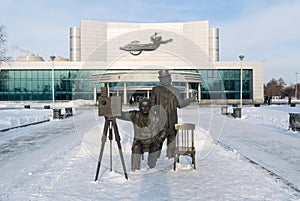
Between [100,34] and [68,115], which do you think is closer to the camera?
[68,115]

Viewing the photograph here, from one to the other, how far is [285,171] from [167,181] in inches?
118

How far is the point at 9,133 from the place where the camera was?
13.9 m

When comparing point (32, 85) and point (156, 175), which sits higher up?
point (32, 85)

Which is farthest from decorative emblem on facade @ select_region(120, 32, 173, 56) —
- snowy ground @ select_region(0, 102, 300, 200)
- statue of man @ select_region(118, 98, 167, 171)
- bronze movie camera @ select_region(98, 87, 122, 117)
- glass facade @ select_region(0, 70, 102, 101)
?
glass facade @ select_region(0, 70, 102, 101)

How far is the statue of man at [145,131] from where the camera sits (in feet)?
20.8

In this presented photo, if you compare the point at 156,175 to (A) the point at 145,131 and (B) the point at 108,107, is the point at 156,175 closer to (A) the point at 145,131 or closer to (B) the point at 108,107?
(A) the point at 145,131

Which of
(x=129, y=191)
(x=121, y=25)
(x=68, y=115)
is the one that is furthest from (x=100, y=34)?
(x=129, y=191)

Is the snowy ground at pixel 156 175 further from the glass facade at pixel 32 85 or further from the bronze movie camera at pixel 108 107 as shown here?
the glass facade at pixel 32 85

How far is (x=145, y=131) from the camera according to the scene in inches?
252

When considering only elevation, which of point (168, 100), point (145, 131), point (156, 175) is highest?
point (168, 100)

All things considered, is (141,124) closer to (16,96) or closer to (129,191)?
(129,191)

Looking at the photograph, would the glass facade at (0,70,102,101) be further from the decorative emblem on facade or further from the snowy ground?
the decorative emblem on facade

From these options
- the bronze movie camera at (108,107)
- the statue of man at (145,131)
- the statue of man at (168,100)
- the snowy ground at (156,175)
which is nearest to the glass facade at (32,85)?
the snowy ground at (156,175)

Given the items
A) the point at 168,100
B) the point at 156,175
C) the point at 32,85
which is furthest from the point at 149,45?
the point at 32,85
